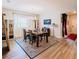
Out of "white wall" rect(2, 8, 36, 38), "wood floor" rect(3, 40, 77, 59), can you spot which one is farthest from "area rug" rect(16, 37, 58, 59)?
"white wall" rect(2, 8, 36, 38)

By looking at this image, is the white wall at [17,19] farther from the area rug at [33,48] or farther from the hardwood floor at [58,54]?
the hardwood floor at [58,54]

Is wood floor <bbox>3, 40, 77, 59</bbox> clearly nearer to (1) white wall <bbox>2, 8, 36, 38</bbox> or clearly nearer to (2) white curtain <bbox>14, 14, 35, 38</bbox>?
(1) white wall <bbox>2, 8, 36, 38</bbox>

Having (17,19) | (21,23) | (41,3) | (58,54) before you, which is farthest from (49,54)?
(21,23)

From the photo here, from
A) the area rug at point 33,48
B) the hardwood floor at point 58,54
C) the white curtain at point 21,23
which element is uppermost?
the white curtain at point 21,23

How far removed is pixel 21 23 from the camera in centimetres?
934

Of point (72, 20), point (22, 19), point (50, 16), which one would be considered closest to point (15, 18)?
point (22, 19)

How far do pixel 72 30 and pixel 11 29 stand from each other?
7333mm

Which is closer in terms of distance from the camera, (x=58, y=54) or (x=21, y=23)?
(x=58, y=54)

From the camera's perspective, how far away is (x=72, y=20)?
11336 millimetres

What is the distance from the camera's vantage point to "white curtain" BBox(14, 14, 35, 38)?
345 inches

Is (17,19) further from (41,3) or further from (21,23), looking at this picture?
(41,3)

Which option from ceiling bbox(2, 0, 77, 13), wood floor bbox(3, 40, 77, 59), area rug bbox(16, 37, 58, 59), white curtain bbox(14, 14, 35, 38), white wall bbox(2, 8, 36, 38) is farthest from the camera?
white curtain bbox(14, 14, 35, 38)

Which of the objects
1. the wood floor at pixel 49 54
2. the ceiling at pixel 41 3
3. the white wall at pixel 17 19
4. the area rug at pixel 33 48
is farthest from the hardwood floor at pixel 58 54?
the white wall at pixel 17 19

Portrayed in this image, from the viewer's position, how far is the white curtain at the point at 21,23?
877cm
